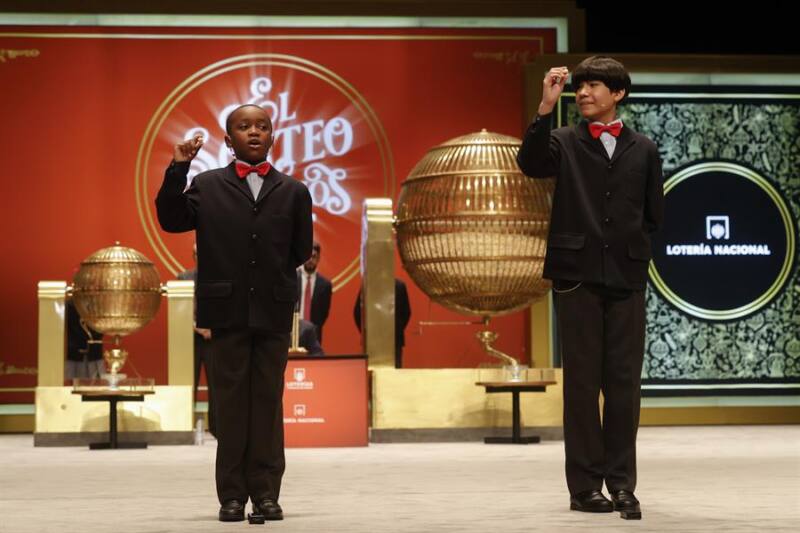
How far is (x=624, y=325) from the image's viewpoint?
4109mm

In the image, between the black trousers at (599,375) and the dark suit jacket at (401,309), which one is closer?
the black trousers at (599,375)

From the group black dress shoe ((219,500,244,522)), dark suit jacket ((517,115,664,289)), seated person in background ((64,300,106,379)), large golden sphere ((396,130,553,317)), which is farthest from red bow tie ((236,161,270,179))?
seated person in background ((64,300,106,379))

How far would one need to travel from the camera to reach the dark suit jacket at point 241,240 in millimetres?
3973

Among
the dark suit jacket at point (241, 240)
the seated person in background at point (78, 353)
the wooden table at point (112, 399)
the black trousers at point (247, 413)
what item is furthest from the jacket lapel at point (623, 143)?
the seated person in background at point (78, 353)

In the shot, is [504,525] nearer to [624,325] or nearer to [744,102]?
[624,325]

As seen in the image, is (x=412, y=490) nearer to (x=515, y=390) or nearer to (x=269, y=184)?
(x=269, y=184)

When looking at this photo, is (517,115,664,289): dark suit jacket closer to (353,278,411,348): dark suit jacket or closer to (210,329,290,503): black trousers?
(210,329,290,503): black trousers

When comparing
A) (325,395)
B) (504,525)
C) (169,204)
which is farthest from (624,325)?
(325,395)

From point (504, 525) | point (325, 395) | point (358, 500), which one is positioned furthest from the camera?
point (325, 395)

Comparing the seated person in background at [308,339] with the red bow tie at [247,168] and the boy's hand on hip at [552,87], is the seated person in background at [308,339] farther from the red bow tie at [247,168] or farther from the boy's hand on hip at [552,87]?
the boy's hand on hip at [552,87]

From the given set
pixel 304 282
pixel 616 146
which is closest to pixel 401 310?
pixel 304 282

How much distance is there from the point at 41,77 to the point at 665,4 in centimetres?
581

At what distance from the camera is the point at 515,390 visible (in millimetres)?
7836

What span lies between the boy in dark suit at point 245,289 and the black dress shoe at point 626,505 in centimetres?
107
